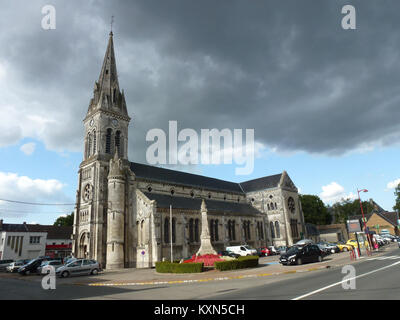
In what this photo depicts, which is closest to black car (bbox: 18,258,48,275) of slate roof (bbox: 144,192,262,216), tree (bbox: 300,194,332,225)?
slate roof (bbox: 144,192,262,216)

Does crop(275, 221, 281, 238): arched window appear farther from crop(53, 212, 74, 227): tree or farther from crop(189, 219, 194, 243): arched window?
crop(53, 212, 74, 227): tree

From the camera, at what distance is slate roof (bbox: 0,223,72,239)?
57697mm

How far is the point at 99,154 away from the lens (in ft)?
136

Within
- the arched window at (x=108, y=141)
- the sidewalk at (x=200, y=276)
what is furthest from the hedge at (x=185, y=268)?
the arched window at (x=108, y=141)

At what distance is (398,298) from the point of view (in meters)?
8.44

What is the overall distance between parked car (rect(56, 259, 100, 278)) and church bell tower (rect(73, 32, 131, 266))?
33.7 feet

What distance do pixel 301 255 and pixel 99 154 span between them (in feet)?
102

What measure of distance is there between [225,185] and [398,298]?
5290 centimetres

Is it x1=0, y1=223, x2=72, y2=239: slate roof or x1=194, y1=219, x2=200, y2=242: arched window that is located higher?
x1=0, y1=223, x2=72, y2=239: slate roof

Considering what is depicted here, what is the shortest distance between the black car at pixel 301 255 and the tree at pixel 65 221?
71073mm

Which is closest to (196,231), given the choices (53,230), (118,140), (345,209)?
(118,140)

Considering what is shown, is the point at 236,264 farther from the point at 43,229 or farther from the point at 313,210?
the point at 313,210

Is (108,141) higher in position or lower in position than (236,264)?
higher
